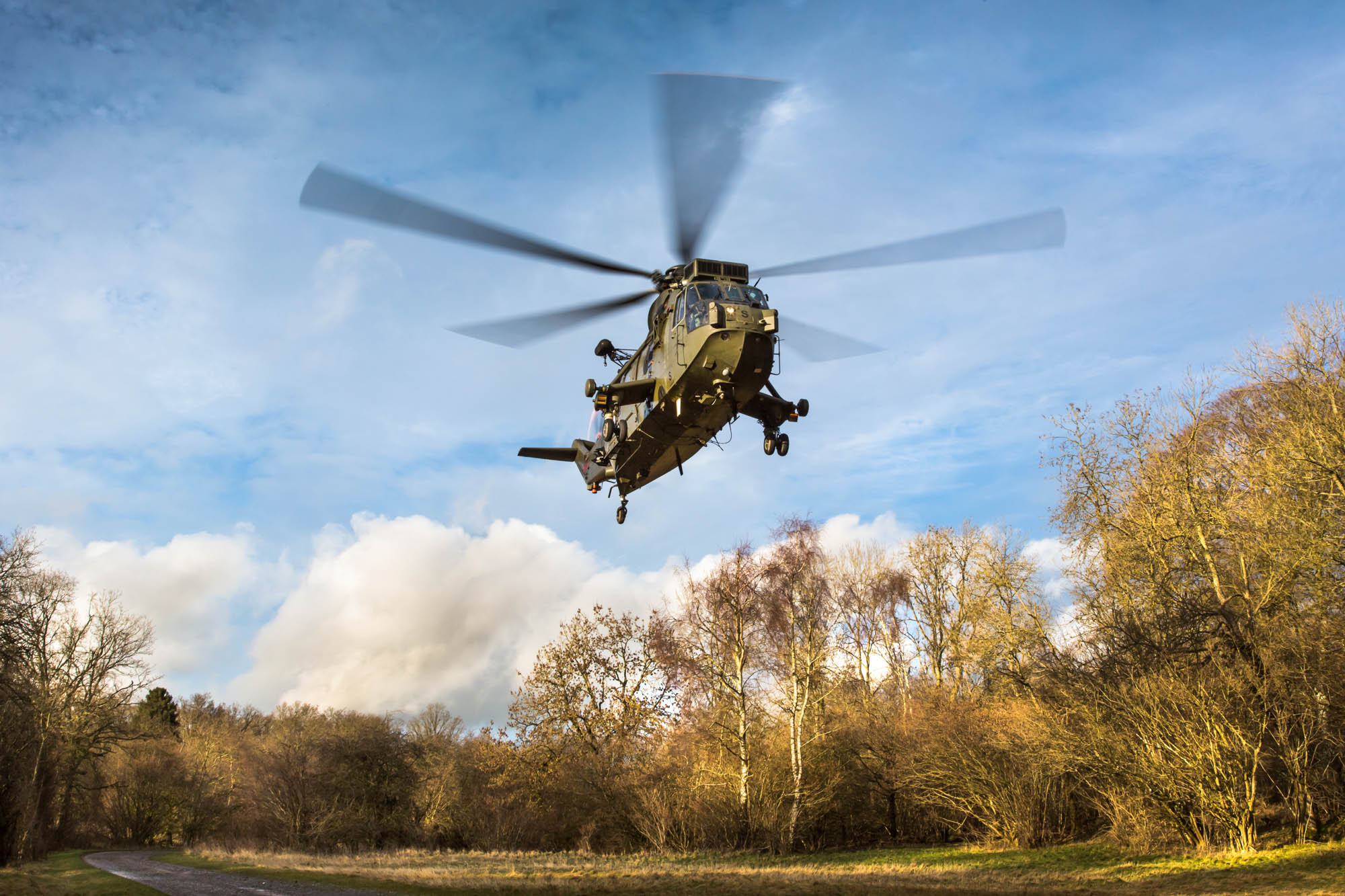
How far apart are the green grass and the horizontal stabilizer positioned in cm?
1259

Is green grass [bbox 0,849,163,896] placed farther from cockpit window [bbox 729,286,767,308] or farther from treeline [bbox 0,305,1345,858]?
cockpit window [bbox 729,286,767,308]

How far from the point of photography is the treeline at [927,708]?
17.7m

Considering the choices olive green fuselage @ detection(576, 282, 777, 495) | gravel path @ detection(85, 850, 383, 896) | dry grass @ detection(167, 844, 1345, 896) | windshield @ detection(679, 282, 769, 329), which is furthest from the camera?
gravel path @ detection(85, 850, 383, 896)

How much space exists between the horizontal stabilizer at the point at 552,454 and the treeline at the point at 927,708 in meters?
7.94

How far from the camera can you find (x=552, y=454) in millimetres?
22391

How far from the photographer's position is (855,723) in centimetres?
2866

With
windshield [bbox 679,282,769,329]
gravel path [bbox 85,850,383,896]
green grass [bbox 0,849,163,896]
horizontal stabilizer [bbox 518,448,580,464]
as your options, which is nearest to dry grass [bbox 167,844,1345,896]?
gravel path [bbox 85,850,383,896]

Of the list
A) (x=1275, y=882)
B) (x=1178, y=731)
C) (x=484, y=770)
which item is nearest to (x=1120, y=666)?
(x=1178, y=731)

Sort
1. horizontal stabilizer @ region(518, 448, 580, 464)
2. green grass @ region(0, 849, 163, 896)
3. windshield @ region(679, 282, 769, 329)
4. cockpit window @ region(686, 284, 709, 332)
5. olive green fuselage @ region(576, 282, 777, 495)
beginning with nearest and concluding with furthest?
olive green fuselage @ region(576, 282, 777, 495) → cockpit window @ region(686, 284, 709, 332) → windshield @ region(679, 282, 769, 329) → green grass @ region(0, 849, 163, 896) → horizontal stabilizer @ region(518, 448, 580, 464)

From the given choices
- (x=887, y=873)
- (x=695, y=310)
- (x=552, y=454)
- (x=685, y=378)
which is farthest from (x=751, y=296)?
(x=887, y=873)

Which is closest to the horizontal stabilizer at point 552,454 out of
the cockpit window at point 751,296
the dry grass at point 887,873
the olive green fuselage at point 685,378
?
the olive green fuselage at point 685,378

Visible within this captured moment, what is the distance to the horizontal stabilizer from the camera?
72.6 ft

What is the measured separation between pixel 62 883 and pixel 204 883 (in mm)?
3034

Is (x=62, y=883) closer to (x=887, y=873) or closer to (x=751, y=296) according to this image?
(x=887, y=873)
